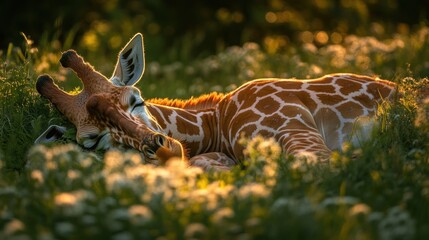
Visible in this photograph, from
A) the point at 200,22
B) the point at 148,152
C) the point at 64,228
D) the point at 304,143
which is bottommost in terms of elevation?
the point at 64,228

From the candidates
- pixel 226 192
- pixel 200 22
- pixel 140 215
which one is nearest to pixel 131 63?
pixel 226 192

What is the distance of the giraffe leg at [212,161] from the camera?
6.76 meters

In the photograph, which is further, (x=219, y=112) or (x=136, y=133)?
(x=219, y=112)

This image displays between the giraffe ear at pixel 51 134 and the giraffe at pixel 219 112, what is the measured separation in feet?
0.42

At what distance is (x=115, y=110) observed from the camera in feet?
21.1

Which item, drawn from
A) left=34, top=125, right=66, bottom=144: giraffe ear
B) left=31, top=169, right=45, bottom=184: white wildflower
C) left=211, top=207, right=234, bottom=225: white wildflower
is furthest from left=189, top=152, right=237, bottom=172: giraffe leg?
left=211, top=207, right=234, bottom=225: white wildflower

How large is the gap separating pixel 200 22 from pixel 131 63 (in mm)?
8657

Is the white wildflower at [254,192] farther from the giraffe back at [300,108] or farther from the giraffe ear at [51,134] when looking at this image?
the giraffe ear at [51,134]

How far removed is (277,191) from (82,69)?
2392 mm

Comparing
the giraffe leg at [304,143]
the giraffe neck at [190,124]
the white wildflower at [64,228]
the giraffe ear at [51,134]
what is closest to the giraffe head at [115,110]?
the giraffe ear at [51,134]

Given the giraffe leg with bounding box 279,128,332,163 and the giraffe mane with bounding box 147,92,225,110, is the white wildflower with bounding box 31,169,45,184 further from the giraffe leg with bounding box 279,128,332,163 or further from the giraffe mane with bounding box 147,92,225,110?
the giraffe mane with bounding box 147,92,225,110

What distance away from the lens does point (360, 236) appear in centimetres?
409

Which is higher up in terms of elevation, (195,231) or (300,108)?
(300,108)

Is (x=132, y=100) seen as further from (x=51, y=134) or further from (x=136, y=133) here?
(x=51, y=134)
